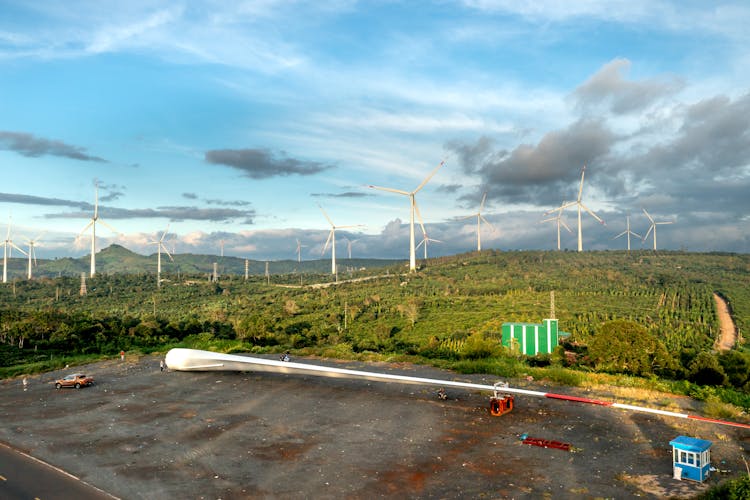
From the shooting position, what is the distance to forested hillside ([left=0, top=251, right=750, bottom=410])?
4541cm

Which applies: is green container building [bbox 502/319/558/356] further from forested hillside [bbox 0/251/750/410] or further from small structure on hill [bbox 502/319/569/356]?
forested hillside [bbox 0/251/750/410]

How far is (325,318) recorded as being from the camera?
9750cm

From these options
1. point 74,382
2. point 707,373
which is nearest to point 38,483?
point 74,382

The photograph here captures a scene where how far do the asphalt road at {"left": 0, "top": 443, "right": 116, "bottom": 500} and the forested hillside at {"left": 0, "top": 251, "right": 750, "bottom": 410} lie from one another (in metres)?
28.1

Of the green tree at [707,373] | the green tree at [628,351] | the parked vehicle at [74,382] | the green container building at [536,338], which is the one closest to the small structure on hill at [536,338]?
the green container building at [536,338]

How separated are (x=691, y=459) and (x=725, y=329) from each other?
284 feet

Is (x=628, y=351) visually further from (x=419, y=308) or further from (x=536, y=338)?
(x=419, y=308)

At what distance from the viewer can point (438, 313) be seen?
98.3 meters

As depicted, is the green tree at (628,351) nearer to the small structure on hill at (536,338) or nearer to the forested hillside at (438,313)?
the forested hillside at (438,313)

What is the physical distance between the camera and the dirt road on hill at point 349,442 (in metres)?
18.6

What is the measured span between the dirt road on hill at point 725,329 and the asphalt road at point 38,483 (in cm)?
7549

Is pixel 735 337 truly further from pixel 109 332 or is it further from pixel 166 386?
pixel 109 332

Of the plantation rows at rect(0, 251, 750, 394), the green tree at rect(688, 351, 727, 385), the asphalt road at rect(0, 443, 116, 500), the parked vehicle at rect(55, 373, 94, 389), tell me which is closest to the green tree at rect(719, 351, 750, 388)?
the plantation rows at rect(0, 251, 750, 394)

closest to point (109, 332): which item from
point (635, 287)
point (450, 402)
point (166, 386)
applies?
point (166, 386)
